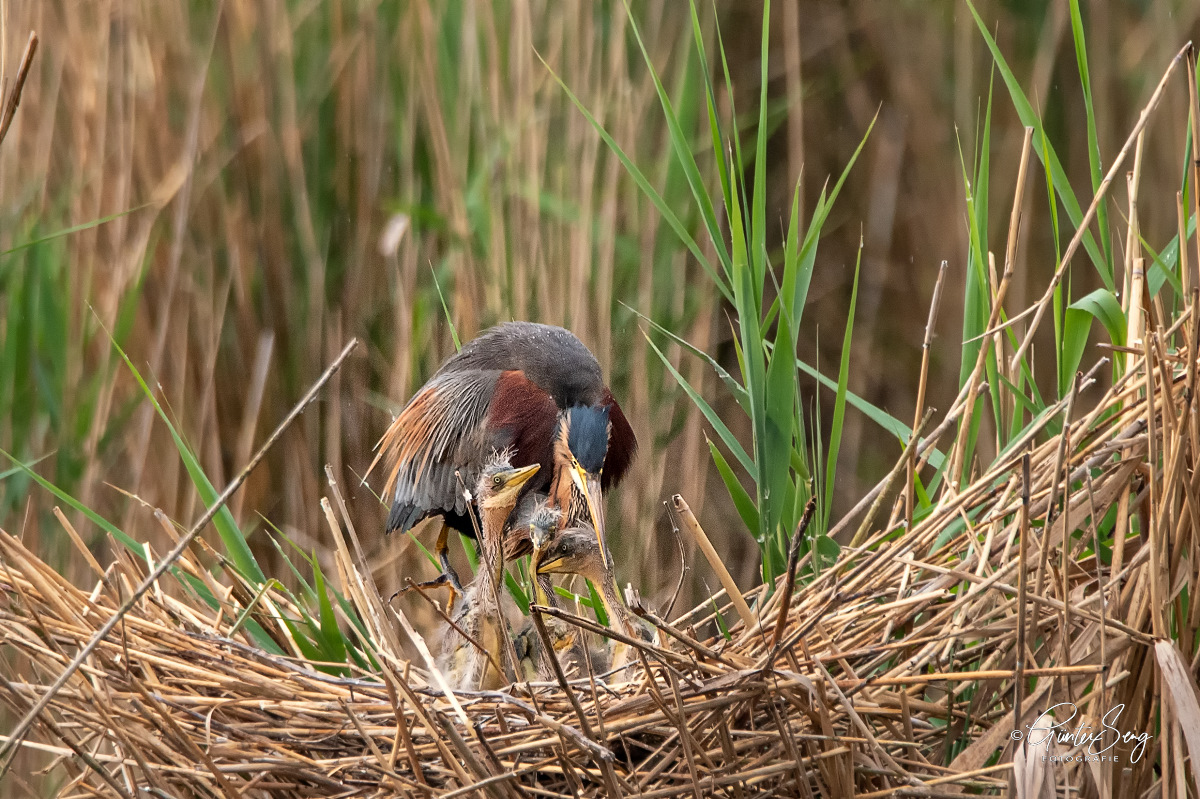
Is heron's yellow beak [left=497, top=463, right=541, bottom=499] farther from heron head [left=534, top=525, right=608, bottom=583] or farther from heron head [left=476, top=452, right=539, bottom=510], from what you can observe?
heron head [left=534, top=525, right=608, bottom=583]

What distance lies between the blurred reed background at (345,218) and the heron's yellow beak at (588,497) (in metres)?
0.44

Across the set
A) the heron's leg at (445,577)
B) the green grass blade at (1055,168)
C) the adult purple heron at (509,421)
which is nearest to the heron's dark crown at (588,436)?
the adult purple heron at (509,421)

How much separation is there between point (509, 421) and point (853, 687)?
73 cm

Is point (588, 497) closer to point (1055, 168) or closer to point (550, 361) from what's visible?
point (550, 361)

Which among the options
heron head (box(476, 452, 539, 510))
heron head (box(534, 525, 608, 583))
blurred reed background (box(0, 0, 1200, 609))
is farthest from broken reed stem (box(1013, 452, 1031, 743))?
blurred reed background (box(0, 0, 1200, 609))

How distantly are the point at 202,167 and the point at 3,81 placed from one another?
115 cm

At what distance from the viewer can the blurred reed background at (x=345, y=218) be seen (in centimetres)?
180

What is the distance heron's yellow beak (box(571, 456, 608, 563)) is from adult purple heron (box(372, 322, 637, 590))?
0.06 ft

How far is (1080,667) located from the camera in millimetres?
775

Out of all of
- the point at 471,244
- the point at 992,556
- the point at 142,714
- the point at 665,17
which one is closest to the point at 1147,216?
the point at 665,17

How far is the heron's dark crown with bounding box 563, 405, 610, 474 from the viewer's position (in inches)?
54.6

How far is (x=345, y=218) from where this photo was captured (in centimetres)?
199

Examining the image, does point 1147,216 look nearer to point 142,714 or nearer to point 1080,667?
point 1080,667

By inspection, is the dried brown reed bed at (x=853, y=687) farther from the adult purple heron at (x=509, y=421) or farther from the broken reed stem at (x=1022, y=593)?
the adult purple heron at (x=509, y=421)
